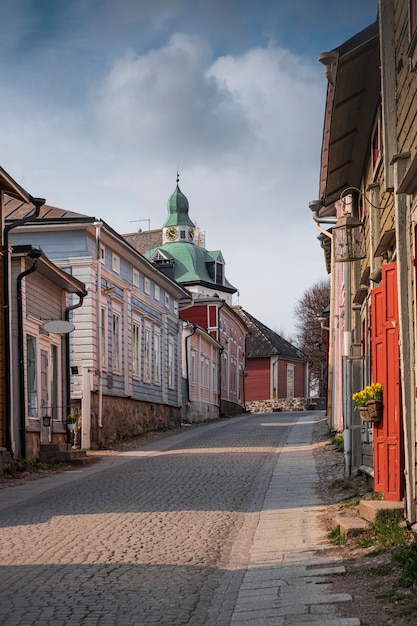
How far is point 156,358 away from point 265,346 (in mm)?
32962

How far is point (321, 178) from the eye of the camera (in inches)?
685

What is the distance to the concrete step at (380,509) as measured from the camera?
8633mm

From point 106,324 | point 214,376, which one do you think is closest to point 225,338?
point 214,376

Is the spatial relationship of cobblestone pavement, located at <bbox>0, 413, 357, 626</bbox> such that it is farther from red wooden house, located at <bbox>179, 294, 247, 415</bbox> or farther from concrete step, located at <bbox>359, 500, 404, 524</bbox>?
red wooden house, located at <bbox>179, 294, 247, 415</bbox>

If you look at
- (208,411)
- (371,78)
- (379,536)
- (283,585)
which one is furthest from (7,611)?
(208,411)

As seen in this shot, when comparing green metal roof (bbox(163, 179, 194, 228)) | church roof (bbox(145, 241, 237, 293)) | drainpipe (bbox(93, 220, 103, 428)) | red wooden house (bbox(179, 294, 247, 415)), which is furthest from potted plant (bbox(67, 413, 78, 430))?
green metal roof (bbox(163, 179, 194, 228))

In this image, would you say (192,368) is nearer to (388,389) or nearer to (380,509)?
(388,389)

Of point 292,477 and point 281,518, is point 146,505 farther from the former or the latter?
point 292,477

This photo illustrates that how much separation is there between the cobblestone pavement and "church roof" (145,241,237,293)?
59.1 metres

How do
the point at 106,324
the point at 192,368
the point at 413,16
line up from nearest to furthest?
the point at 413,16 → the point at 106,324 → the point at 192,368

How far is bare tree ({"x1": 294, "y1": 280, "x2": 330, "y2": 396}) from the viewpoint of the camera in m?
68.0

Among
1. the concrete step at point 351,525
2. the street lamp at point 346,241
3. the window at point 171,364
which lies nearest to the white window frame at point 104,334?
the window at point 171,364

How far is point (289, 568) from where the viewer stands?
301 inches

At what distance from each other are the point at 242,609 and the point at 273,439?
18991 mm
